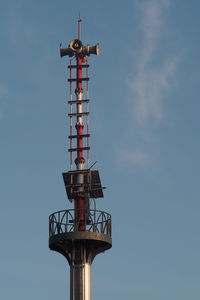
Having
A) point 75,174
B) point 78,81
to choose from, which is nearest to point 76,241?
point 75,174

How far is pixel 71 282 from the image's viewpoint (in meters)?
63.0

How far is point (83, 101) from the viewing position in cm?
6969

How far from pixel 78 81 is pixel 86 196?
12.4 metres

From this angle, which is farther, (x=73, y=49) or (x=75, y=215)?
(x=73, y=49)

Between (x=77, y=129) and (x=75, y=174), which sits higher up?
(x=77, y=129)

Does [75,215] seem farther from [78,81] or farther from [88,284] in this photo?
[78,81]

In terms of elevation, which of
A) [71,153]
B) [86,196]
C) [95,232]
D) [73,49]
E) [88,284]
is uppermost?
[73,49]

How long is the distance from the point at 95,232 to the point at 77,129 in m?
11.3

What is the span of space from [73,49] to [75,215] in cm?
1762

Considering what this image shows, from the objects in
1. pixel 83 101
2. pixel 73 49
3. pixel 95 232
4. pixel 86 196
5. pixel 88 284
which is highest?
pixel 73 49

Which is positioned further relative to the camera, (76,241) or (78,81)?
(78,81)

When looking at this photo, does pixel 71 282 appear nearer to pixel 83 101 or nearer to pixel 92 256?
pixel 92 256

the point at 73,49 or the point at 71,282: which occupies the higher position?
the point at 73,49

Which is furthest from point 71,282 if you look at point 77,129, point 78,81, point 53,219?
point 78,81
